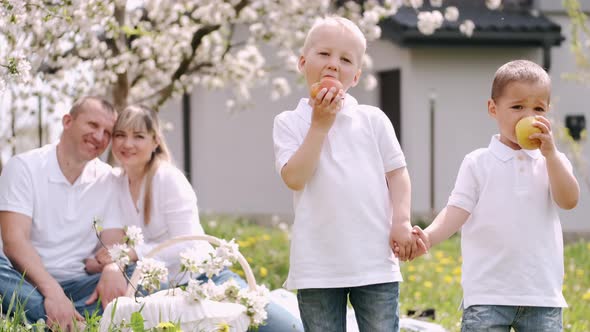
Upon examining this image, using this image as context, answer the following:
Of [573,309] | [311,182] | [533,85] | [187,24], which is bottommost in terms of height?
[573,309]

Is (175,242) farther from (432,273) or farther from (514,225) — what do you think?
(432,273)

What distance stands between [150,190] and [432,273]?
285cm

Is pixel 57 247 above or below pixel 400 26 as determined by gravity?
below

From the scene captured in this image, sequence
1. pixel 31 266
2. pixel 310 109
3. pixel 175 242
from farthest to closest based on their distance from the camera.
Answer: pixel 31 266, pixel 175 242, pixel 310 109

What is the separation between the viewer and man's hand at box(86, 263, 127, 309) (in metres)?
3.85

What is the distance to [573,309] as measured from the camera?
204 inches

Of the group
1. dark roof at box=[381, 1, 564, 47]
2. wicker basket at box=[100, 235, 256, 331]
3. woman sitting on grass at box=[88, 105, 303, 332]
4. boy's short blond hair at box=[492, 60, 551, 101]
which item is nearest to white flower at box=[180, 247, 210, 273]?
wicker basket at box=[100, 235, 256, 331]

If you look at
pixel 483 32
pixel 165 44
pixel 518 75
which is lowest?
pixel 518 75

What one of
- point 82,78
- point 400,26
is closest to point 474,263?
point 82,78

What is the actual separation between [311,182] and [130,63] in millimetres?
4012

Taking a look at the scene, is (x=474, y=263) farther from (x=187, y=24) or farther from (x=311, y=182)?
(x=187, y=24)

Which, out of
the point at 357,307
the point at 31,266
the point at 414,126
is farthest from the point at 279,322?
the point at 414,126

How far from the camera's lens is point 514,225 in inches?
123

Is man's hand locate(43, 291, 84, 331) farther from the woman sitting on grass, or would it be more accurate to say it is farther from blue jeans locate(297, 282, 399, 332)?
blue jeans locate(297, 282, 399, 332)
